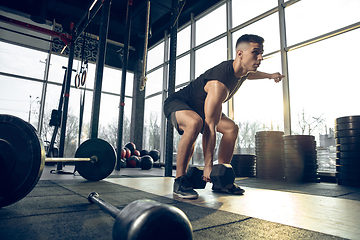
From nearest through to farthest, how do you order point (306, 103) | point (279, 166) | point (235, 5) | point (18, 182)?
point (18, 182) < point (279, 166) < point (306, 103) < point (235, 5)

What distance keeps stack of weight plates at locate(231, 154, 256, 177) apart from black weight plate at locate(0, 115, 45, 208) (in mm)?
3175

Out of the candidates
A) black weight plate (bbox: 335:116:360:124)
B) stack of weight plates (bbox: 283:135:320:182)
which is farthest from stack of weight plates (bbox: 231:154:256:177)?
black weight plate (bbox: 335:116:360:124)

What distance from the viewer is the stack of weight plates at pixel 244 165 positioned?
3732mm

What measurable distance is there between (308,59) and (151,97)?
5.33m

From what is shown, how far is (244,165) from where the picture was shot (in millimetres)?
3760

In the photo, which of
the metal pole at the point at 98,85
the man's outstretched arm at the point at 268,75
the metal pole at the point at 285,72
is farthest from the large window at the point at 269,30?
the metal pole at the point at 98,85

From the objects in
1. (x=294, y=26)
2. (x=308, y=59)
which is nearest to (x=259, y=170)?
(x=308, y=59)

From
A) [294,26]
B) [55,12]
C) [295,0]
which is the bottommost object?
[294,26]

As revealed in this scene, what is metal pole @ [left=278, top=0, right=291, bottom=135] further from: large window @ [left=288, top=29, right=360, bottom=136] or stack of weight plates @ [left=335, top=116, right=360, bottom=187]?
stack of weight plates @ [left=335, top=116, right=360, bottom=187]

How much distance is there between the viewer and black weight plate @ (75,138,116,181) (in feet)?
7.32

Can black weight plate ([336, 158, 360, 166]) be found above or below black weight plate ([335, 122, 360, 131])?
below

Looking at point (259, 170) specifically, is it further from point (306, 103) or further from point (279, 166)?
point (306, 103)

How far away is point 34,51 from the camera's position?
285 inches

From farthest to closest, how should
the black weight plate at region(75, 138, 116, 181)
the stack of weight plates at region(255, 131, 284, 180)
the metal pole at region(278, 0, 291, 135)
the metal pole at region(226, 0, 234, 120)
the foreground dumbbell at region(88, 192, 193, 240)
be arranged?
the metal pole at region(226, 0, 234, 120) < the metal pole at region(278, 0, 291, 135) < the stack of weight plates at region(255, 131, 284, 180) < the black weight plate at region(75, 138, 116, 181) < the foreground dumbbell at region(88, 192, 193, 240)
